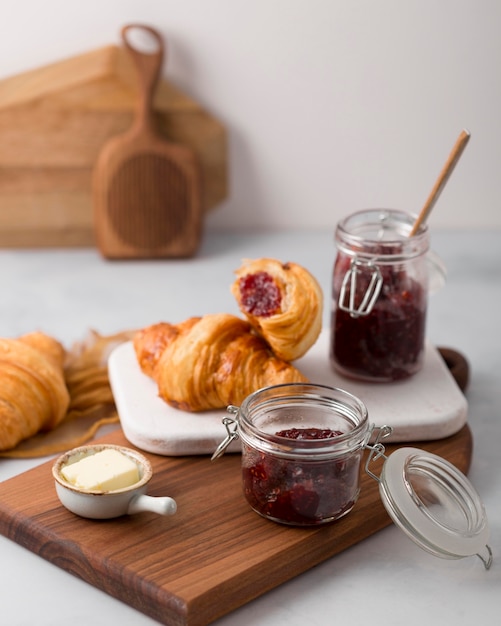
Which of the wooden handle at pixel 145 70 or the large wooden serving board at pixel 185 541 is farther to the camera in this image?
the wooden handle at pixel 145 70

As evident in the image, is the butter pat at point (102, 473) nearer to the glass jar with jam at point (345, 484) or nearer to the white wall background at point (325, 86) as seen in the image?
the glass jar with jam at point (345, 484)

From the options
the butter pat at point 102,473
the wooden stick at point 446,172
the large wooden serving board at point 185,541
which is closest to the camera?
the large wooden serving board at point 185,541

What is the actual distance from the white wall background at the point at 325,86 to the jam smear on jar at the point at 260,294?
3.64 ft

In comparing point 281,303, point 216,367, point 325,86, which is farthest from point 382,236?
point 325,86

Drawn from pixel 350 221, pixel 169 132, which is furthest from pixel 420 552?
pixel 169 132

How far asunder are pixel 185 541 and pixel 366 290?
0.54 m

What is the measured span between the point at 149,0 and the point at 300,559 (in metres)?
1.64

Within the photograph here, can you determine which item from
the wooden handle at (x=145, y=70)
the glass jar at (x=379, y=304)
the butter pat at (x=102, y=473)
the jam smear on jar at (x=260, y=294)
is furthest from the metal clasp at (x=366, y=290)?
the wooden handle at (x=145, y=70)

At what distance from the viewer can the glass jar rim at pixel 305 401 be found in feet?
4.32

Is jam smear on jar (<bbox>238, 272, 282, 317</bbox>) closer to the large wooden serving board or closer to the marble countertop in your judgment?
the large wooden serving board

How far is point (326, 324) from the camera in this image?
220 cm

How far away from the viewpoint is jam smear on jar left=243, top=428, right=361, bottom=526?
1.33 m

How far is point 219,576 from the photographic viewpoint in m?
1.25

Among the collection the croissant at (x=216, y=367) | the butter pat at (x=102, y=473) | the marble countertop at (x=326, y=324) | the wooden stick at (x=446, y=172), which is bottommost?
the marble countertop at (x=326, y=324)
